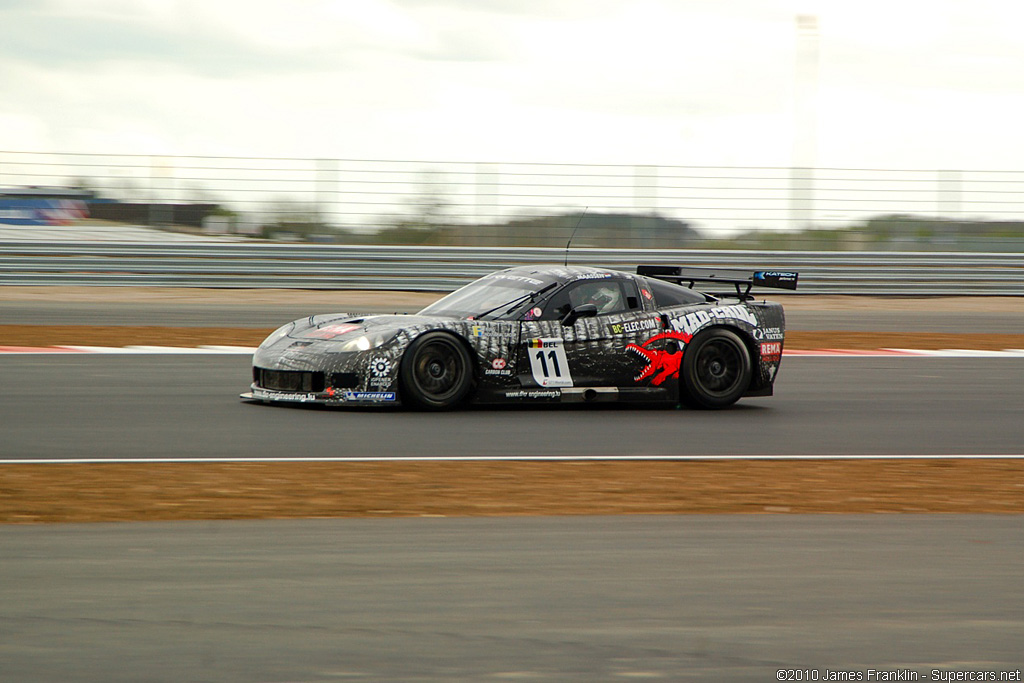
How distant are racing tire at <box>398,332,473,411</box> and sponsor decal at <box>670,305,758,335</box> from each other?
1799 millimetres

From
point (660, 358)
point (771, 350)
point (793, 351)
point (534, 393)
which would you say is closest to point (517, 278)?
point (534, 393)

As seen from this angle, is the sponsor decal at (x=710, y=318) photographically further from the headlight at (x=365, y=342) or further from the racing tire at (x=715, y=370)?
the headlight at (x=365, y=342)

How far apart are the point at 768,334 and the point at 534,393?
7.08 ft

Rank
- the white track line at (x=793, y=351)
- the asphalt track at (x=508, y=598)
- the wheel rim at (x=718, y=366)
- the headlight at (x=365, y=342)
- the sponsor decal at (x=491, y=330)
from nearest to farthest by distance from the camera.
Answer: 1. the asphalt track at (x=508, y=598)
2. the headlight at (x=365, y=342)
3. the sponsor decal at (x=491, y=330)
4. the wheel rim at (x=718, y=366)
5. the white track line at (x=793, y=351)

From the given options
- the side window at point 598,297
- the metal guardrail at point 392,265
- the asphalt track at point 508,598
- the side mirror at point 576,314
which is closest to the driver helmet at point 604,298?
the side window at point 598,297

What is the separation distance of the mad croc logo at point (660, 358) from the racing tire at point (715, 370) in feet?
0.24

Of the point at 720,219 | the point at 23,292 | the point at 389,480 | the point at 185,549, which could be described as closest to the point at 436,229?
the point at 720,219

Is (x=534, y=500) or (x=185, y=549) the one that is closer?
(x=185, y=549)

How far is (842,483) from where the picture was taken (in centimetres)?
733

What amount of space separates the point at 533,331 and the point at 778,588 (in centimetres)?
521

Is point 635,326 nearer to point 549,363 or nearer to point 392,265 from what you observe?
point 549,363

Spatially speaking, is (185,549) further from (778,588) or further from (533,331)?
(533,331)

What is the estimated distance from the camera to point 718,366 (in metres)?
10.6

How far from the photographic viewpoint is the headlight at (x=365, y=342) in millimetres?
9453
